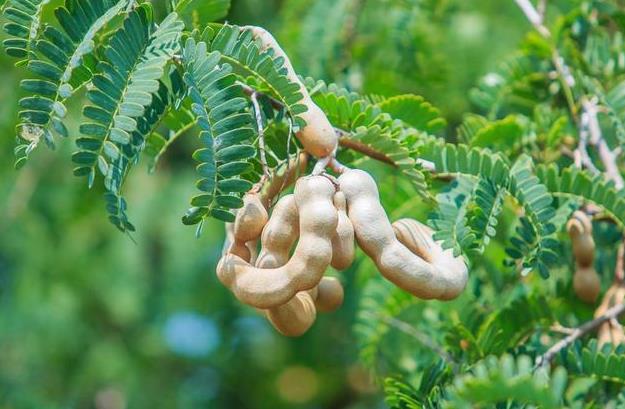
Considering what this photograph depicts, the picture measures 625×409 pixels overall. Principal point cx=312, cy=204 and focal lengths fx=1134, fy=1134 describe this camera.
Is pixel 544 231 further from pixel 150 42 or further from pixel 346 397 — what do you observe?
pixel 346 397

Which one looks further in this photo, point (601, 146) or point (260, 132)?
point (601, 146)

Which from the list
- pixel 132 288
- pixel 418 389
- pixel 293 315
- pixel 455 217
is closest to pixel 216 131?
pixel 293 315

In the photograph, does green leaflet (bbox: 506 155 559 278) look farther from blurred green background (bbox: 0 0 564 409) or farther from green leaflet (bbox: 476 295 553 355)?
blurred green background (bbox: 0 0 564 409)

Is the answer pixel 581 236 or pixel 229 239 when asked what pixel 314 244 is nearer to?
pixel 229 239

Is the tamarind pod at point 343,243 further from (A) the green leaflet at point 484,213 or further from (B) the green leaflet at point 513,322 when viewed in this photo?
(B) the green leaflet at point 513,322

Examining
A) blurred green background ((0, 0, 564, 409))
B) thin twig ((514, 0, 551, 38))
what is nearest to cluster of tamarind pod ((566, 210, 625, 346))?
thin twig ((514, 0, 551, 38))

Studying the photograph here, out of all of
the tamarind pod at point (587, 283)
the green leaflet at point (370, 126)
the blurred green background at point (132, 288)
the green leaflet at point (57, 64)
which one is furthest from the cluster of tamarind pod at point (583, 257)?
the blurred green background at point (132, 288)
